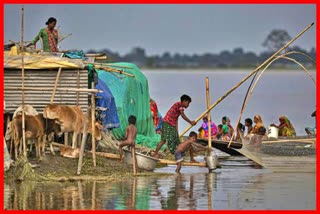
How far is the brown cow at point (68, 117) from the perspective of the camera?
1725 centimetres

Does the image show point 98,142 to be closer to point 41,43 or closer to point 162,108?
point 41,43

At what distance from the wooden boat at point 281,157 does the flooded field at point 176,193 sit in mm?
888

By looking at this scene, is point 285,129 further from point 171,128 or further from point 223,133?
point 171,128

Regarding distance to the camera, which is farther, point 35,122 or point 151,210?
point 35,122

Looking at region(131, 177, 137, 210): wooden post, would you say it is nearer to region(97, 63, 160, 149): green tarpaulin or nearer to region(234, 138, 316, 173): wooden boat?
region(234, 138, 316, 173): wooden boat

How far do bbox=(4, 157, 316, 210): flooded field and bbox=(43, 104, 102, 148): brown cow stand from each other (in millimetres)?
1386

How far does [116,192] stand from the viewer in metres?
15.4

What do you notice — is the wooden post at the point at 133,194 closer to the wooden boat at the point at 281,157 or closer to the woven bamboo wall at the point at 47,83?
the woven bamboo wall at the point at 47,83

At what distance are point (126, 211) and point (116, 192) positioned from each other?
1562 mm

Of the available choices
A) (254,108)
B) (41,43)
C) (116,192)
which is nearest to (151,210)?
(116,192)

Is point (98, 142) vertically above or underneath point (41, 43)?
underneath

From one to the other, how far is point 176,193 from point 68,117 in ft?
8.98

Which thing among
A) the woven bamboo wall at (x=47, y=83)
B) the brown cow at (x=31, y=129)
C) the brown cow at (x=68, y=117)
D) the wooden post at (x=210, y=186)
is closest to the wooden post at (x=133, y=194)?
the wooden post at (x=210, y=186)

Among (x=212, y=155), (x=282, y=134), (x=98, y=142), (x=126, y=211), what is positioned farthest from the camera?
(x=282, y=134)
